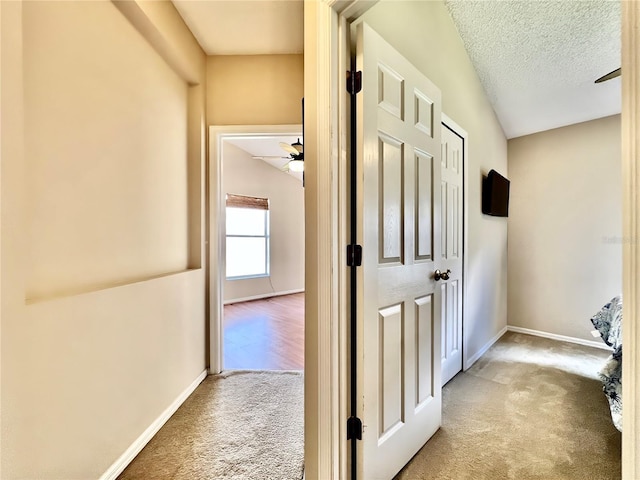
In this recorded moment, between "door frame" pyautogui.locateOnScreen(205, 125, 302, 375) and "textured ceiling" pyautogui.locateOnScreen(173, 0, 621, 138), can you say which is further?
"door frame" pyautogui.locateOnScreen(205, 125, 302, 375)

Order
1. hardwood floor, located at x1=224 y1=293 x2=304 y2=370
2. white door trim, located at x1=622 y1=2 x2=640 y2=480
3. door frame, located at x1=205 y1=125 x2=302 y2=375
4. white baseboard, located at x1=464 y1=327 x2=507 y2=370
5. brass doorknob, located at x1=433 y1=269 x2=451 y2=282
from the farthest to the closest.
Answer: hardwood floor, located at x1=224 y1=293 x2=304 y2=370 < white baseboard, located at x1=464 y1=327 x2=507 y2=370 < door frame, located at x1=205 y1=125 x2=302 y2=375 < brass doorknob, located at x1=433 y1=269 x2=451 y2=282 < white door trim, located at x1=622 y1=2 x2=640 y2=480

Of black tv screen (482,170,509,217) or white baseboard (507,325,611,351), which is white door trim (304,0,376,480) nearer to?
black tv screen (482,170,509,217)

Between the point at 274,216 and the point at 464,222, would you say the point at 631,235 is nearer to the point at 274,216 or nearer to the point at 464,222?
the point at 464,222

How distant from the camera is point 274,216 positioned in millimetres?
6250

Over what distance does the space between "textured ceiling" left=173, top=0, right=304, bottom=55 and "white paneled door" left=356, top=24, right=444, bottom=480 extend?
45.7 inches

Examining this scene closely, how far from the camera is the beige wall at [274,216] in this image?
5.42 metres

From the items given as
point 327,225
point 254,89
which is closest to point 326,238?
point 327,225

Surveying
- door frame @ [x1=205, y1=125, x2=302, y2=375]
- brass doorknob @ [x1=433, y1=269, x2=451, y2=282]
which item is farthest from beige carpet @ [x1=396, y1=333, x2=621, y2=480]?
door frame @ [x1=205, y1=125, x2=302, y2=375]

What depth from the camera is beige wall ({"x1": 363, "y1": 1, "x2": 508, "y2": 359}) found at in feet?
5.70

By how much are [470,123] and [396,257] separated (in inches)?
81.0

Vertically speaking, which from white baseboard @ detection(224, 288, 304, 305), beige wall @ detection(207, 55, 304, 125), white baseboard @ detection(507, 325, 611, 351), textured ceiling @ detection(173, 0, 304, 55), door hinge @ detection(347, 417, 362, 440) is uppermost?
textured ceiling @ detection(173, 0, 304, 55)

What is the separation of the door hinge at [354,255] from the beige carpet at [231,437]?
1.12 meters

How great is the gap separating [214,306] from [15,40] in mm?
2017

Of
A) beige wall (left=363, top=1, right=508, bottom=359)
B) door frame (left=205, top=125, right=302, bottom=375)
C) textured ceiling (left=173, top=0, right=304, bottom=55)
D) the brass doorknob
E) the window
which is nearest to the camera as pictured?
the brass doorknob
